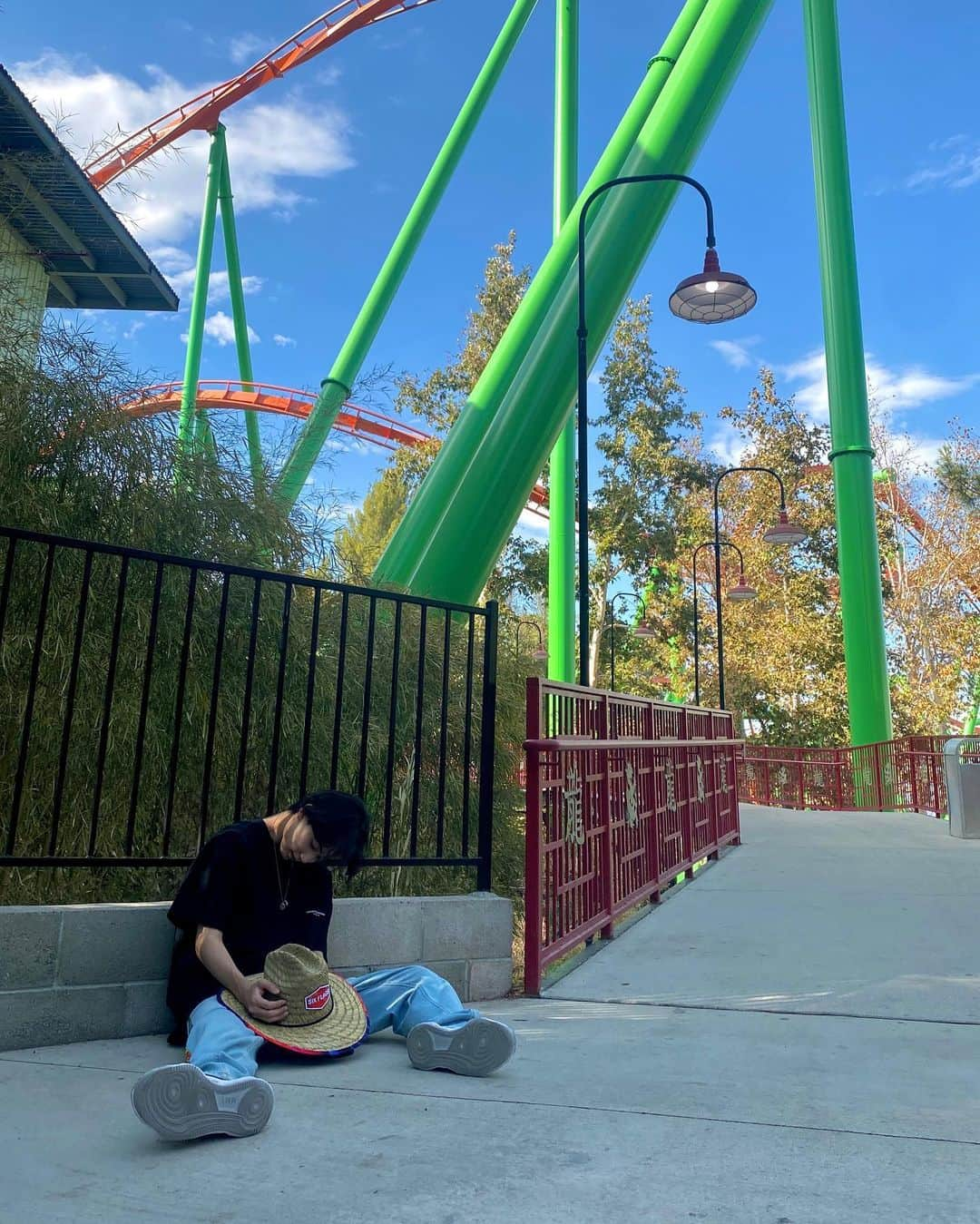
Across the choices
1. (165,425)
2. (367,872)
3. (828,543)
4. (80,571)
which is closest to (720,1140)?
(367,872)

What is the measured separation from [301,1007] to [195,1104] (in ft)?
2.34

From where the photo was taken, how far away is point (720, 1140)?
2.52 m

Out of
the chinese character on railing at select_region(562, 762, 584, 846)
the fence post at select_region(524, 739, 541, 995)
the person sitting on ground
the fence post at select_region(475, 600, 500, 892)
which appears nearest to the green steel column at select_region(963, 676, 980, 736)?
the chinese character on railing at select_region(562, 762, 584, 846)

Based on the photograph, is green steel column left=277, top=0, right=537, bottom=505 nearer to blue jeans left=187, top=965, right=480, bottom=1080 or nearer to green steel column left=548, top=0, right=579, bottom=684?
green steel column left=548, top=0, right=579, bottom=684

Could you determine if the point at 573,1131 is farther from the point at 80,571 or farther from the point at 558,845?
the point at 80,571

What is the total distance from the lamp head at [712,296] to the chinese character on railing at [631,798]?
4.93m

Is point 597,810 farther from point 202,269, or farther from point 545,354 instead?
point 202,269

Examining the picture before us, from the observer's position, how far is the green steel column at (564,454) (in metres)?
18.9

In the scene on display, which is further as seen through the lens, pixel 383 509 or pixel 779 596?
pixel 383 509

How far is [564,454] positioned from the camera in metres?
20.1

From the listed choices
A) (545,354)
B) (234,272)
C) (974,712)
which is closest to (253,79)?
(234,272)

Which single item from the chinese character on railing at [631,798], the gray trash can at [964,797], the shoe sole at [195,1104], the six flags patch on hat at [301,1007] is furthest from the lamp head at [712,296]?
the shoe sole at [195,1104]

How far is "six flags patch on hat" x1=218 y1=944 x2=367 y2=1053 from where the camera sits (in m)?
3.02

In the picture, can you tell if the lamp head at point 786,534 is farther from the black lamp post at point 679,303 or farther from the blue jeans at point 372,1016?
the blue jeans at point 372,1016
